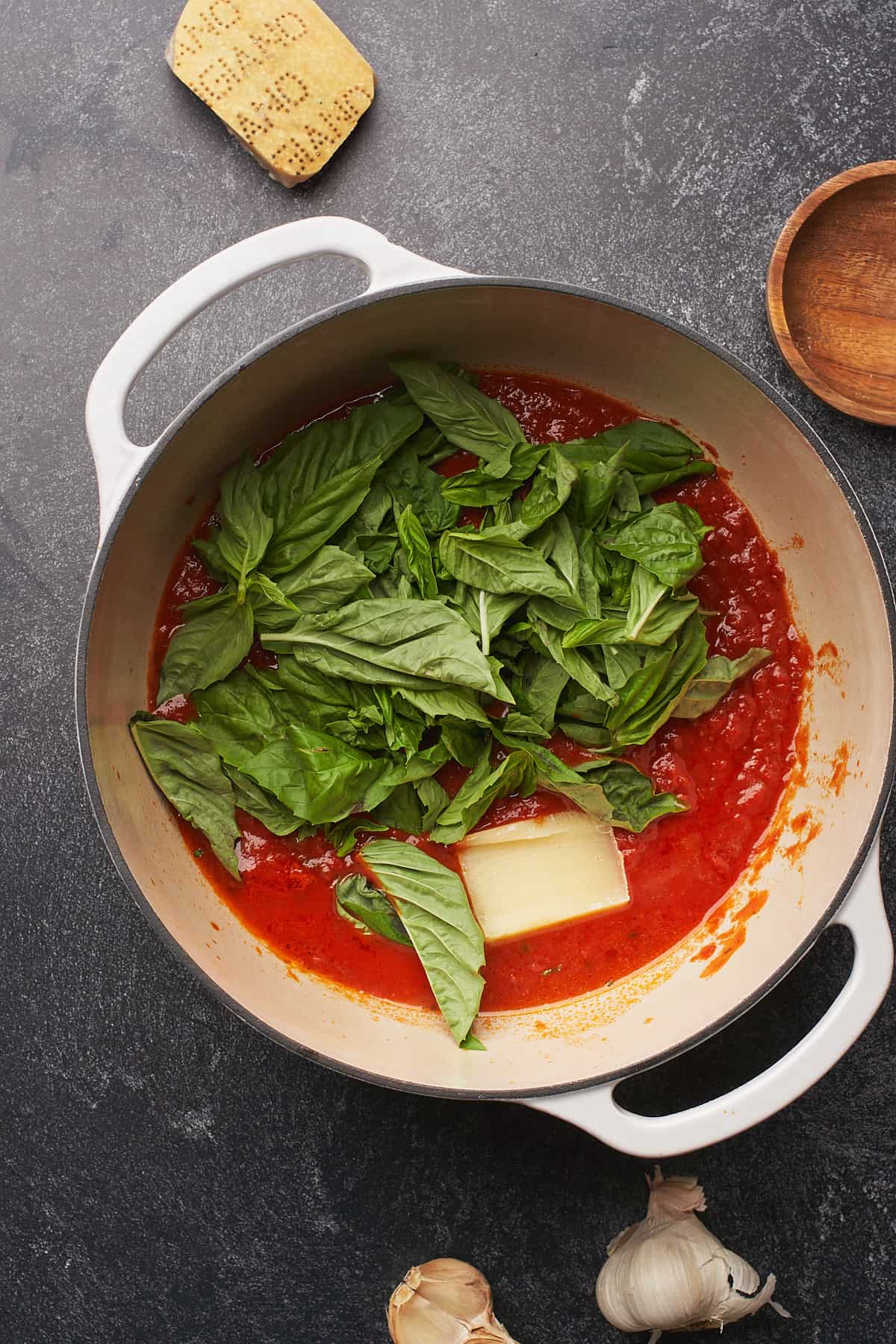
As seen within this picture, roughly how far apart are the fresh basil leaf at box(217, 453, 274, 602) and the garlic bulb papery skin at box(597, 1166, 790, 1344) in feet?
4.98

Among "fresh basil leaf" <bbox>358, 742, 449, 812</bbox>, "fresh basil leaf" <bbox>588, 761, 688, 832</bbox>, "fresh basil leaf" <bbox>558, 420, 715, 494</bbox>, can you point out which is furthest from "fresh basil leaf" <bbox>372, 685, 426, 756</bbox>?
"fresh basil leaf" <bbox>558, 420, 715, 494</bbox>

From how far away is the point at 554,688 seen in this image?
2074 millimetres

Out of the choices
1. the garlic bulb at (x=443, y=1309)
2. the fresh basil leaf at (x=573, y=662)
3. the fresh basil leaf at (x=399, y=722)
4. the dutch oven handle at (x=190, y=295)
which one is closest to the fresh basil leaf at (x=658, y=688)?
the fresh basil leaf at (x=573, y=662)

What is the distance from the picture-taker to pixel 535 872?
2.16 metres

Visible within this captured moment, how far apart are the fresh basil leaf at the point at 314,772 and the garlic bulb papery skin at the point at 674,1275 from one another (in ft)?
3.38

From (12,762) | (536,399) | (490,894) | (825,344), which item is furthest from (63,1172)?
(825,344)

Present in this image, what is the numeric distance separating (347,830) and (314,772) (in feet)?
0.61

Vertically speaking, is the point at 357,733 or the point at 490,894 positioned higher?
the point at 357,733

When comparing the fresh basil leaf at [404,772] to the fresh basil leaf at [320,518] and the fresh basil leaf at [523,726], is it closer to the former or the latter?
the fresh basil leaf at [523,726]

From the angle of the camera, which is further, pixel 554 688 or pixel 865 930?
pixel 554 688

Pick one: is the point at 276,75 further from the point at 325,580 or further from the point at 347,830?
the point at 347,830

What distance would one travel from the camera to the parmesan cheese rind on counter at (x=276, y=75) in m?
2.12

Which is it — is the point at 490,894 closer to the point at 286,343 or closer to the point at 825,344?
the point at 286,343

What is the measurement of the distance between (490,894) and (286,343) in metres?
1.18
